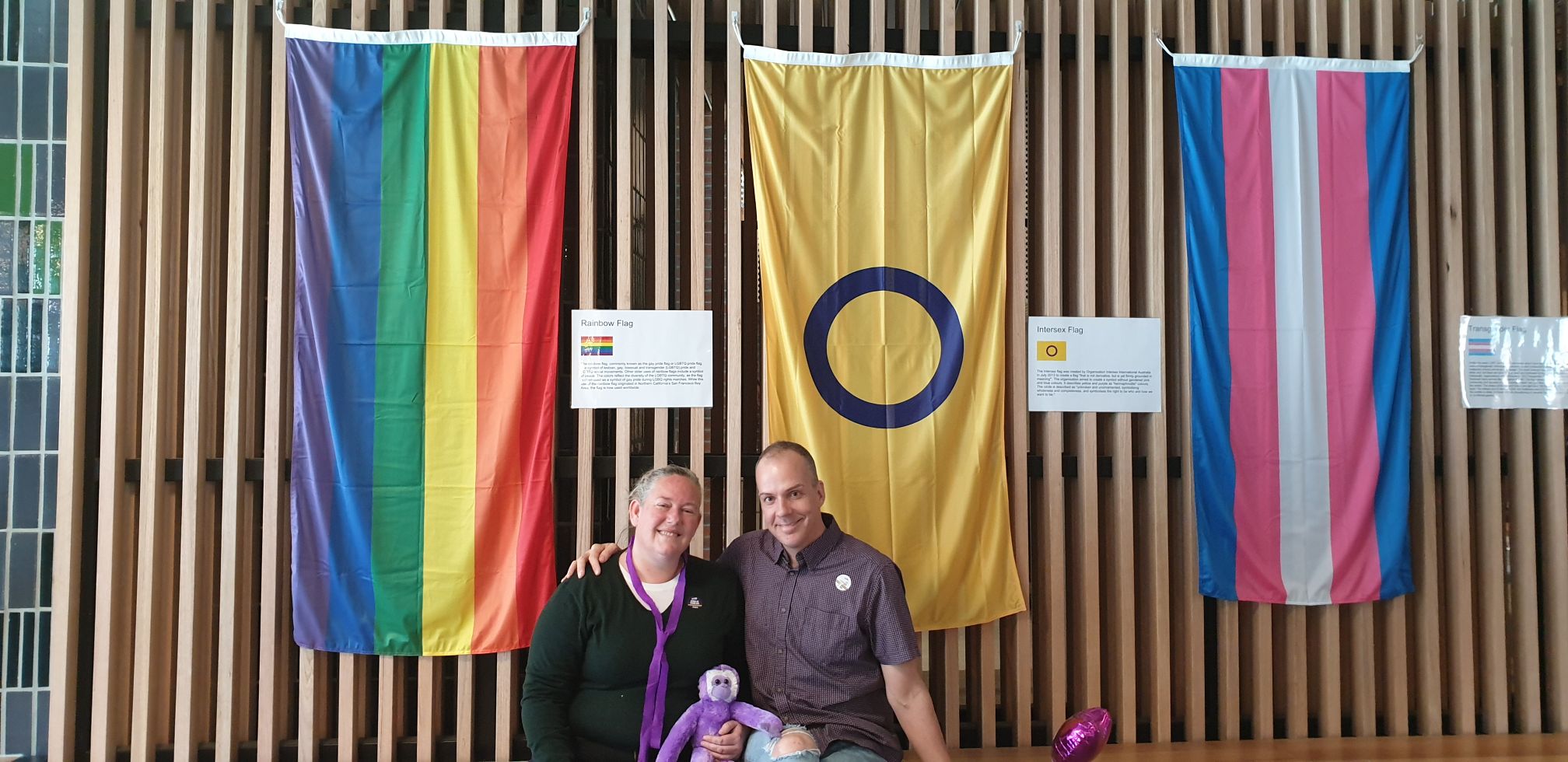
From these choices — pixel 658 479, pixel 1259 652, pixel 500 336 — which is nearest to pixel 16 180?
pixel 500 336

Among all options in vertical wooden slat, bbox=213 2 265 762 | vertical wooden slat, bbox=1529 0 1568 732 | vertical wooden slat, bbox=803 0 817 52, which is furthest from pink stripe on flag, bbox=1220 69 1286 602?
vertical wooden slat, bbox=213 2 265 762

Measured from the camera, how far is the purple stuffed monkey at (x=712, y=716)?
8.28ft

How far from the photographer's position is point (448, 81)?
345cm

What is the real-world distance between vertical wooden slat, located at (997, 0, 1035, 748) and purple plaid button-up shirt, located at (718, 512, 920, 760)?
1.03 metres

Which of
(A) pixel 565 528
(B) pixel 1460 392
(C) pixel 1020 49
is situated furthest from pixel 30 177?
(B) pixel 1460 392

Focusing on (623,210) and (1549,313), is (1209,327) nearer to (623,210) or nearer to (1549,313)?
(1549,313)

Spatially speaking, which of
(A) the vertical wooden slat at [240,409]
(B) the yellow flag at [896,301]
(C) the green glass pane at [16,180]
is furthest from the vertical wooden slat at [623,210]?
(C) the green glass pane at [16,180]

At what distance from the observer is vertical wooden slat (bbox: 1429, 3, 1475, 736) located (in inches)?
147

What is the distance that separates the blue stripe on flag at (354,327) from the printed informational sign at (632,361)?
731mm

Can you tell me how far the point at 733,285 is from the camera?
11.5 feet

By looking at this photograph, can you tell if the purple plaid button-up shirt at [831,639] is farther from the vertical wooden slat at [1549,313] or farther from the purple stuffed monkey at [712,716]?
the vertical wooden slat at [1549,313]

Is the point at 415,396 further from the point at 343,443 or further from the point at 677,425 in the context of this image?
the point at 677,425

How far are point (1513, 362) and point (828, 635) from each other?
3.13 metres

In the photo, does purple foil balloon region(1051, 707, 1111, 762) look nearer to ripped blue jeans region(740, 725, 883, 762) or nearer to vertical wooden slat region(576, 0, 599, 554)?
ripped blue jeans region(740, 725, 883, 762)
